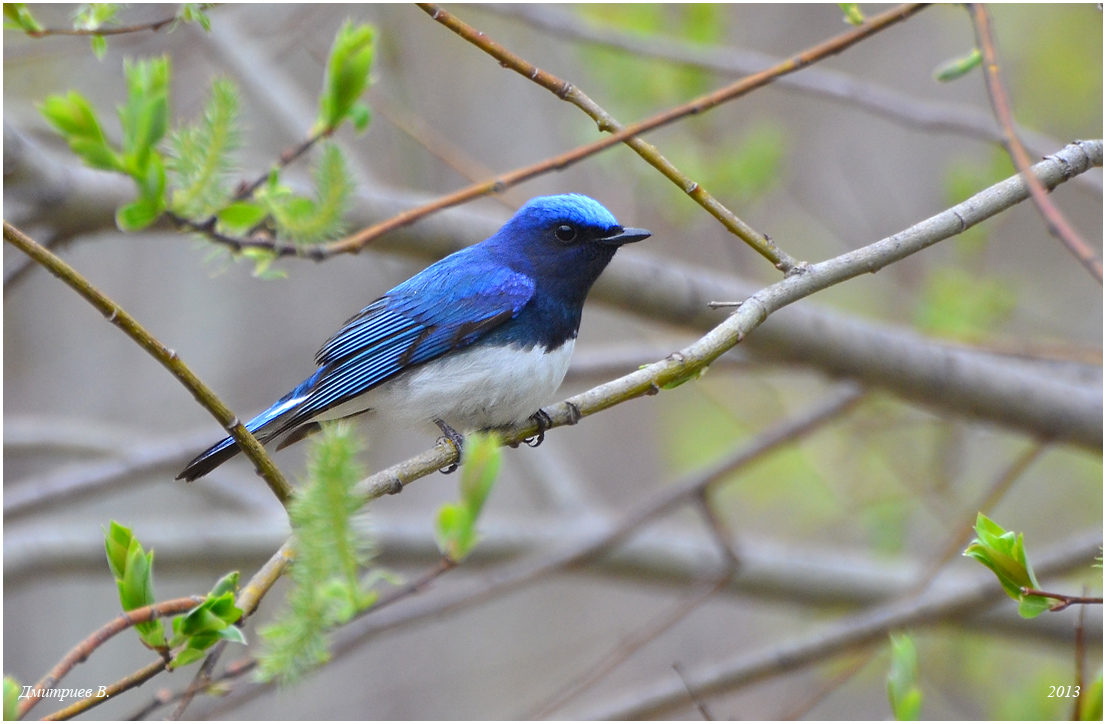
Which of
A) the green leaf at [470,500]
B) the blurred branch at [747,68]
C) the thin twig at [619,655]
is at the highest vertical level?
the blurred branch at [747,68]

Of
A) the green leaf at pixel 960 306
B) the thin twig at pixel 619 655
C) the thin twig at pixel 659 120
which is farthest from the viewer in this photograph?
the green leaf at pixel 960 306

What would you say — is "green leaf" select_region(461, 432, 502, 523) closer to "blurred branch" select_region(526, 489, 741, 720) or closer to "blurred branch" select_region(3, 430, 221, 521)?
"blurred branch" select_region(526, 489, 741, 720)

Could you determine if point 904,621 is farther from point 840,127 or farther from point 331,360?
point 840,127

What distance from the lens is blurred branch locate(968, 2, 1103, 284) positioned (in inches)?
70.9

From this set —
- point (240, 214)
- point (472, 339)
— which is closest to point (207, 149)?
point (240, 214)

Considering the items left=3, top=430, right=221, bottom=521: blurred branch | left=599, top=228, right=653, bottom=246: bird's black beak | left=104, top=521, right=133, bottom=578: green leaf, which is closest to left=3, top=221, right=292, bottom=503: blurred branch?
left=104, top=521, right=133, bottom=578: green leaf

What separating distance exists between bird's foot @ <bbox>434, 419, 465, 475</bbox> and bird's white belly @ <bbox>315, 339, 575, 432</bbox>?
1.1 inches

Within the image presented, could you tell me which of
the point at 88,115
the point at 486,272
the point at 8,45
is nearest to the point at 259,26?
the point at 8,45

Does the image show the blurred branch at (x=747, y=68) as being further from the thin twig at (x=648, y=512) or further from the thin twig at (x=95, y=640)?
the thin twig at (x=95, y=640)

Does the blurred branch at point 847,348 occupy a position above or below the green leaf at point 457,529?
above

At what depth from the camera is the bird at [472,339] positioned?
3.01m

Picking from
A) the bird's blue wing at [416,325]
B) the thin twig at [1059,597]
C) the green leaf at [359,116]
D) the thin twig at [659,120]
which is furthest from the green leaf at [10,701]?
the thin twig at [1059,597]

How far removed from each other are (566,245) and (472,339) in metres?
0.46

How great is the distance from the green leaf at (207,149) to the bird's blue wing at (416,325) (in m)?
1.33
